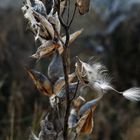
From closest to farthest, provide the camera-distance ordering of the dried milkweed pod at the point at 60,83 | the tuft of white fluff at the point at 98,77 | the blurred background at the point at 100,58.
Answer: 1. the tuft of white fluff at the point at 98,77
2. the dried milkweed pod at the point at 60,83
3. the blurred background at the point at 100,58

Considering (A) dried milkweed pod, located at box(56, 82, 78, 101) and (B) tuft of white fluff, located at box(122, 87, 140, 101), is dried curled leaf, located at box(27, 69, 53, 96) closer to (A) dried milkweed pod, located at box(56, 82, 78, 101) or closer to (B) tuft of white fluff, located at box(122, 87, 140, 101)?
(A) dried milkweed pod, located at box(56, 82, 78, 101)

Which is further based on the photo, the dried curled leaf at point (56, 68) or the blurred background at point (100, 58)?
the blurred background at point (100, 58)

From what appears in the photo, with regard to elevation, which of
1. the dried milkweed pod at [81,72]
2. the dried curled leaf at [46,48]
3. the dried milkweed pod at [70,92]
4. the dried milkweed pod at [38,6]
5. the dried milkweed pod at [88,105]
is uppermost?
the dried milkweed pod at [38,6]

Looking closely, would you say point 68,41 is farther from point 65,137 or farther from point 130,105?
point 130,105

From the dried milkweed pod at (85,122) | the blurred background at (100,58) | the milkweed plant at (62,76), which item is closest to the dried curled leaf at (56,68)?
the milkweed plant at (62,76)

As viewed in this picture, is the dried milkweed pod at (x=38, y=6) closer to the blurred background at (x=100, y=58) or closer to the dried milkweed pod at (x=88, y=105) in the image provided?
the dried milkweed pod at (x=88, y=105)

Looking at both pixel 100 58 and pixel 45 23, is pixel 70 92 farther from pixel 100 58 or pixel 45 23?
pixel 100 58
